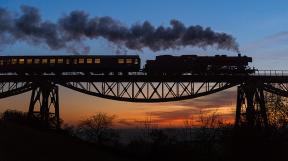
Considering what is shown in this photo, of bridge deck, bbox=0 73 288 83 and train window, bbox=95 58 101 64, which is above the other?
train window, bbox=95 58 101 64

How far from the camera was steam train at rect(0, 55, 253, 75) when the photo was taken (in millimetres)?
53438

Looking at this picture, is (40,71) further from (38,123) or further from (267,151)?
(267,151)

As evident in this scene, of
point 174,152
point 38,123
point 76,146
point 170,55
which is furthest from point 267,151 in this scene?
point 38,123

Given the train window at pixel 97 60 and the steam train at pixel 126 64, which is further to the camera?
the train window at pixel 97 60

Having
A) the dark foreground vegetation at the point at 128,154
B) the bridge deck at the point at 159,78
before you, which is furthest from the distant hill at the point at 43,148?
the bridge deck at the point at 159,78

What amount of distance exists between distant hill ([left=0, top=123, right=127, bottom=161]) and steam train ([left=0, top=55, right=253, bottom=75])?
13.5 metres

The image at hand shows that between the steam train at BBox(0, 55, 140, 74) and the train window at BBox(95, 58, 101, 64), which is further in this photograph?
the train window at BBox(95, 58, 101, 64)

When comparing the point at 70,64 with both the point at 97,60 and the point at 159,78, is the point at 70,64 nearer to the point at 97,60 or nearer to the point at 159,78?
the point at 97,60

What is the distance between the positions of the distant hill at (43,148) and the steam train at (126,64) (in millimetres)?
13504

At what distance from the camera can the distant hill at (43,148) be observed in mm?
36219

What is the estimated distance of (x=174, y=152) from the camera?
41.2 meters

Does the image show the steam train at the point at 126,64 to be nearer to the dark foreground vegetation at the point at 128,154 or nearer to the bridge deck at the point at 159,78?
the bridge deck at the point at 159,78

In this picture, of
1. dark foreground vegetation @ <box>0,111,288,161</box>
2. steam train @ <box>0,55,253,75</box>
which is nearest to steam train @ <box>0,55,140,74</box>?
steam train @ <box>0,55,253,75</box>

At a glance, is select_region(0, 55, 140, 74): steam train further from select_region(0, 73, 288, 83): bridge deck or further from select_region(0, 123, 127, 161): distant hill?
select_region(0, 123, 127, 161): distant hill
